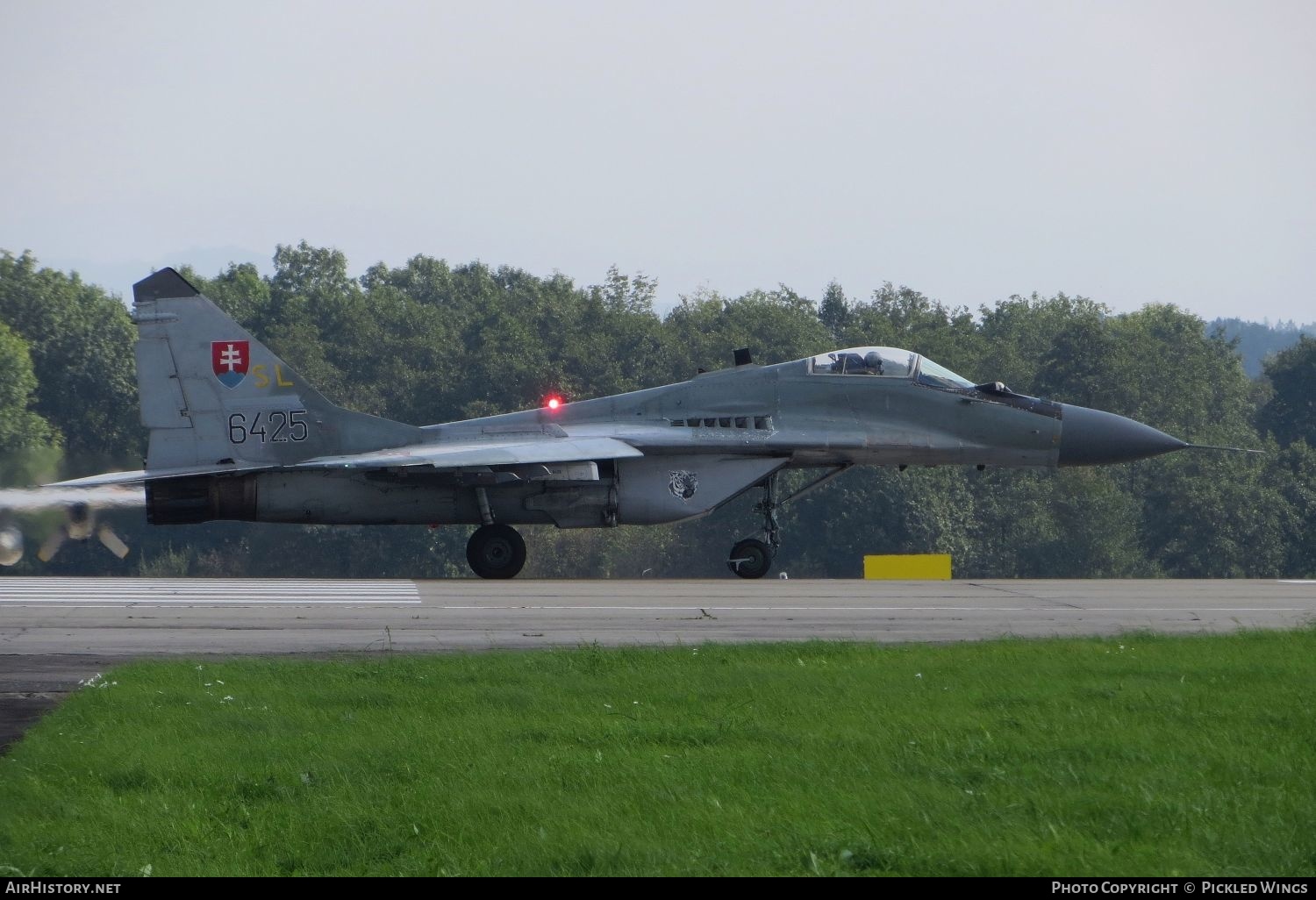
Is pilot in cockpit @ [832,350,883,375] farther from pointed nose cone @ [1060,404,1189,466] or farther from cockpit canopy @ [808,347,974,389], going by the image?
pointed nose cone @ [1060,404,1189,466]

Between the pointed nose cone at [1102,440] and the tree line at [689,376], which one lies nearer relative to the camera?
the pointed nose cone at [1102,440]

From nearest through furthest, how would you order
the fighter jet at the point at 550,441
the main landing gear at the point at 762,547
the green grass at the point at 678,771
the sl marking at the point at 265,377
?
the green grass at the point at 678,771 → the fighter jet at the point at 550,441 → the sl marking at the point at 265,377 → the main landing gear at the point at 762,547

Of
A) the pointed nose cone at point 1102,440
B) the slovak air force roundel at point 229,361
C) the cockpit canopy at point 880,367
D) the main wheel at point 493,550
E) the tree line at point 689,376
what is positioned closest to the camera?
the slovak air force roundel at point 229,361

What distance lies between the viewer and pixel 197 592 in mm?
18031

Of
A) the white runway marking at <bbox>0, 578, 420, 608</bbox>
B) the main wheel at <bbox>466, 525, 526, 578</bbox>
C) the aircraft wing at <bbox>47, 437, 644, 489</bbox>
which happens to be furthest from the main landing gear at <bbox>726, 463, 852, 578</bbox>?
the white runway marking at <bbox>0, 578, 420, 608</bbox>

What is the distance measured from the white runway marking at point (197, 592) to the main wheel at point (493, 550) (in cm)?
160

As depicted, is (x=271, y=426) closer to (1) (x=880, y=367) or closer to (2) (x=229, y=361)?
(2) (x=229, y=361)

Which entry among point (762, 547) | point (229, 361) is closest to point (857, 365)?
point (762, 547)

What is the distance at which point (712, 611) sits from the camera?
15859mm

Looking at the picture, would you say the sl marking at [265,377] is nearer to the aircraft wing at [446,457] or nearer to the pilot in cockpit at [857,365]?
the aircraft wing at [446,457]

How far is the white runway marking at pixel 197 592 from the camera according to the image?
16.7m

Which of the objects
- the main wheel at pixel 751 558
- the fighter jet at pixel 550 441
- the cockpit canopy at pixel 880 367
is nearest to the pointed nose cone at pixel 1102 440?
the fighter jet at pixel 550 441

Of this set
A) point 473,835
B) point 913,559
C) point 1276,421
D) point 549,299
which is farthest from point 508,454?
point 1276,421

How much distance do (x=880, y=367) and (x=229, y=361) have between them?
9.71 meters
